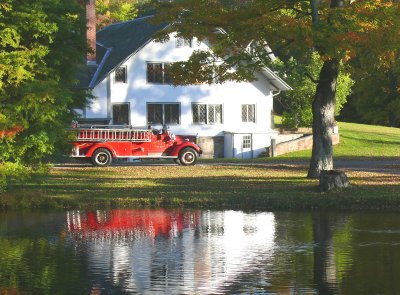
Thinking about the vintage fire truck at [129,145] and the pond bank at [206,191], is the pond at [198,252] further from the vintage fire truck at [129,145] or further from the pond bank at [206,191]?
the vintage fire truck at [129,145]

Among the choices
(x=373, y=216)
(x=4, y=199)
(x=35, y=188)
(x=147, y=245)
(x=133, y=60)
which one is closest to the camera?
(x=147, y=245)

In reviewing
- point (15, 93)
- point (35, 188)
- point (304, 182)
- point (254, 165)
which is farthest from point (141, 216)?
point (254, 165)

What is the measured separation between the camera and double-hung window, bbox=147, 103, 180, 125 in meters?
59.2

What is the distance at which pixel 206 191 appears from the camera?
31.7 m

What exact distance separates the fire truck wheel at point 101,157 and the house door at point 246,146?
46.4 feet

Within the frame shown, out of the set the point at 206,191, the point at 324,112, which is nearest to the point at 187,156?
the point at 324,112

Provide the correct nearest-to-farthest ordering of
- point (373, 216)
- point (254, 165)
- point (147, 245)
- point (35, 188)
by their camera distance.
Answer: point (147, 245)
point (373, 216)
point (35, 188)
point (254, 165)

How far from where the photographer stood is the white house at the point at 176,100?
5834cm

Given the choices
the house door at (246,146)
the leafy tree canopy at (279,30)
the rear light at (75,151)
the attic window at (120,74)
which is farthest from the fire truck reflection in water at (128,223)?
the house door at (246,146)

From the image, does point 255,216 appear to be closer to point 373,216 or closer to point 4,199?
point 373,216

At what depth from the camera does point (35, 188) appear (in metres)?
32.6

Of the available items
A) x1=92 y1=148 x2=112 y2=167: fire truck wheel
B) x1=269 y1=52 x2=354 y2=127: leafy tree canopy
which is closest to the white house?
x1=269 y1=52 x2=354 y2=127: leafy tree canopy

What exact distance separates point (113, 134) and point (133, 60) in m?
12.8

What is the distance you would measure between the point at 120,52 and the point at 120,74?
2.38 meters
